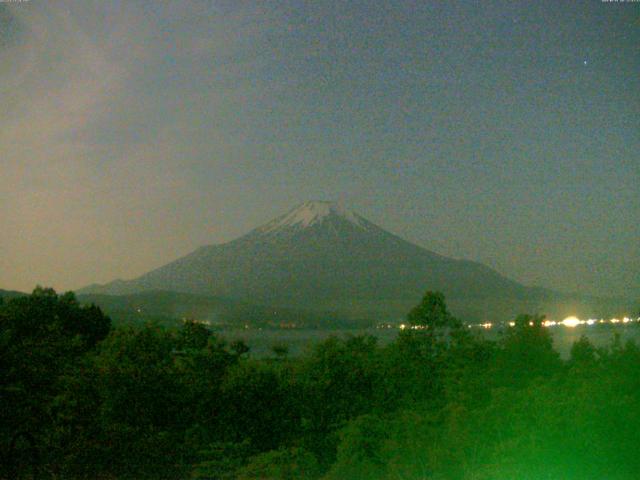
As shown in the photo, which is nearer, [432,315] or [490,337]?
[432,315]

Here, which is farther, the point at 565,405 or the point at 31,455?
the point at 31,455

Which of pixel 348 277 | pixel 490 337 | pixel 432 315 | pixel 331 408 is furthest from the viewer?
pixel 348 277

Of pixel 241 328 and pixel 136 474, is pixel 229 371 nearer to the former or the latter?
pixel 136 474

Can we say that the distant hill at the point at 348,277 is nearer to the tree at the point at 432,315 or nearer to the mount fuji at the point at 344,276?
the mount fuji at the point at 344,276

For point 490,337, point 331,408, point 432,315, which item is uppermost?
point 432,315

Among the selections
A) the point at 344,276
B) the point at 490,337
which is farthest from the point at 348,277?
the point at 490,337

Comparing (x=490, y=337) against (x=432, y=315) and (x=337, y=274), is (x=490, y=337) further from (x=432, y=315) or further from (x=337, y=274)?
(x=337, y=274)

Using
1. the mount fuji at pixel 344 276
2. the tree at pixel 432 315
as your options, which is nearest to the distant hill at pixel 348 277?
the mount fuji at pixel 344 276

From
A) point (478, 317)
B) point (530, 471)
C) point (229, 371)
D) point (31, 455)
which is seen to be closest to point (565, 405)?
point (530, 471)

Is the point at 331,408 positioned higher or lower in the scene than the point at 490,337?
lower
